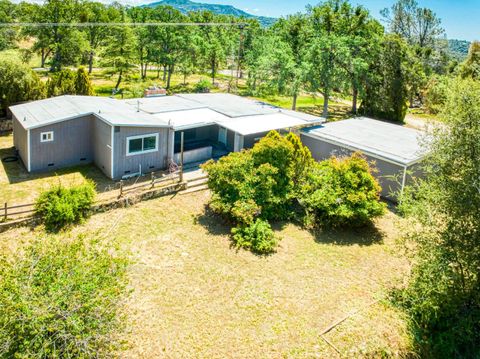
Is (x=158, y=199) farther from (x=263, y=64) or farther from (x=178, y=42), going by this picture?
(x=178, y=42)

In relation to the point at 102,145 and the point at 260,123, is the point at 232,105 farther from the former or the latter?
the point at 102,145

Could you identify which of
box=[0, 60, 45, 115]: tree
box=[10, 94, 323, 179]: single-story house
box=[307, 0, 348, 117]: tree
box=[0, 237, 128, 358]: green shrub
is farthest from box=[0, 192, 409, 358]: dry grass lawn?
box=[307, 0, 348, 117]: tree

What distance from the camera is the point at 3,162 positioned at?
21.0 m

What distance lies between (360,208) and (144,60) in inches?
1462

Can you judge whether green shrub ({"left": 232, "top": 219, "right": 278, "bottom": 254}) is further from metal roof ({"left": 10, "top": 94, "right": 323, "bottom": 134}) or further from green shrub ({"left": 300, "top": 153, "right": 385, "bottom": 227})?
metal roof ({"left": 10, "top": 94, "right": 323, "bottom": 134})

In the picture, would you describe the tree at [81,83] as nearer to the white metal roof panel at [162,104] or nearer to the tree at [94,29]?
the white metal roof panel at [162,104]

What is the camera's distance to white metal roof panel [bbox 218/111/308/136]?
22.9 metres

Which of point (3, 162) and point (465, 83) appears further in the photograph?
point (3, 162)

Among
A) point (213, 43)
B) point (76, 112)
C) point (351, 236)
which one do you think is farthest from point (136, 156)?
point (213, 43)

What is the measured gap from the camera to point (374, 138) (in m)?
24.0

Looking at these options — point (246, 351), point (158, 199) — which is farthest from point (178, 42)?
point (246, 351)

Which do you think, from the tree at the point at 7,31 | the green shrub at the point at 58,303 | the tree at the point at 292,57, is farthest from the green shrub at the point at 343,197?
the tree at the point at 7,31

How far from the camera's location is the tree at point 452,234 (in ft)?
33.5

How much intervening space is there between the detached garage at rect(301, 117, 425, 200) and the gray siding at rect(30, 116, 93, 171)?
42.8 ft
